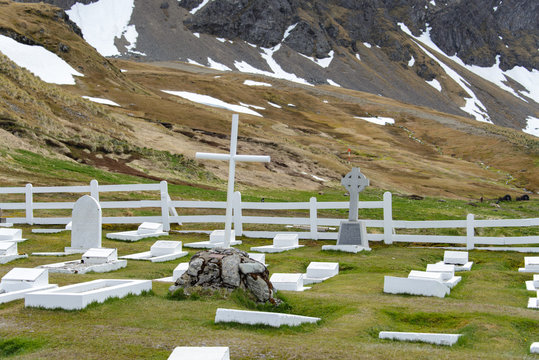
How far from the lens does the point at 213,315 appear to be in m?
11.3

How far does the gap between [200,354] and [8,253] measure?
11642 millimetres

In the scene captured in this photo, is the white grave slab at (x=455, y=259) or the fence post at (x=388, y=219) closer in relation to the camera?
the white grave slab at (x=455, y=259)

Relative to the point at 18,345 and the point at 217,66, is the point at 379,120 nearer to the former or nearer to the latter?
the point at 217,66

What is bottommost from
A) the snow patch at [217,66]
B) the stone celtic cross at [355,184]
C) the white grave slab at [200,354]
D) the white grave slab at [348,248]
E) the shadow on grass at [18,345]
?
the shadow on grass at [18,345]

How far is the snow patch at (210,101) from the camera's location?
320 feet

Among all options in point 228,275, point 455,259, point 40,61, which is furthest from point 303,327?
point 40,61

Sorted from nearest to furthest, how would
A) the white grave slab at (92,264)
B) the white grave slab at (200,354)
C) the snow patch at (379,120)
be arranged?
the white grave slab at (200,354) < the white grave slab at (92,264) < the snow patch at (379,120)

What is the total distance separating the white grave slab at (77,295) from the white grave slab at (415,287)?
5.39 metres

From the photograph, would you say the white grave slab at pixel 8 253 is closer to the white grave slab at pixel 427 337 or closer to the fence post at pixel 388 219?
the white grave slab at pixel 427 337

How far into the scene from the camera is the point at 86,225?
A: 19.2 metres

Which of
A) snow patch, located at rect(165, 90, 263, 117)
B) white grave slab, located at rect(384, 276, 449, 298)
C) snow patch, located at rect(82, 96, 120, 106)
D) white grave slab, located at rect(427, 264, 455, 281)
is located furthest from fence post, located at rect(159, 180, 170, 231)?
snow patch, located at rect(165, 90, 263, 117)

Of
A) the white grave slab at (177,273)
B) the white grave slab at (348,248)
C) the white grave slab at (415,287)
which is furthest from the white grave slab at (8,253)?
the white grave slab at (415,287)

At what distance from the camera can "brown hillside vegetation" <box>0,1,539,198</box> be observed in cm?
4825

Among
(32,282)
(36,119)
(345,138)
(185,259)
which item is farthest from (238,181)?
(345,138)
